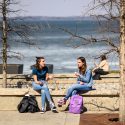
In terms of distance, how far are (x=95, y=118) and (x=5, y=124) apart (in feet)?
7.00

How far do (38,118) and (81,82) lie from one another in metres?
1.53

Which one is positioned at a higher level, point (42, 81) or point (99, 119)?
point (42, 81)

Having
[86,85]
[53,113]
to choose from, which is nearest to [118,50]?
[86,85]

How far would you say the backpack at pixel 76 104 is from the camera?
1252cm

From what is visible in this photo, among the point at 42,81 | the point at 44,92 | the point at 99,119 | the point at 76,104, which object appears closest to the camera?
the point at 99,119

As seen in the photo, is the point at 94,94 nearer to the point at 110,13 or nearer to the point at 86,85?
the point at 86,85

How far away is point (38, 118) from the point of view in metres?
12.1

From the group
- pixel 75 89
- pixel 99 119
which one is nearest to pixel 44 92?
pixel 75 89

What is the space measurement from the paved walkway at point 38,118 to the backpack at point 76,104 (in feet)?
0.53

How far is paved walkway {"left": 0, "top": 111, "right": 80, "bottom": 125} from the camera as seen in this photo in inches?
460

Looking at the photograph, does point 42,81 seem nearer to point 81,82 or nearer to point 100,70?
point 81,82

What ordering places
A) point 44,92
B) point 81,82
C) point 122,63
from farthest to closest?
point 81,82
point 44,92
point 122,63

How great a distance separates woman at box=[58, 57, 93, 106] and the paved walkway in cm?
44

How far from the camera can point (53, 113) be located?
12.7 meters
